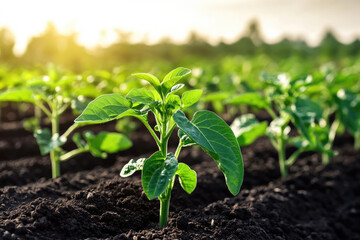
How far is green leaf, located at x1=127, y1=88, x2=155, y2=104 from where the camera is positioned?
1965 mm

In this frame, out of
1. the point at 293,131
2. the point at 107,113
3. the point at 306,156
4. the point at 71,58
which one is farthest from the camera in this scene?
the point at 71,58

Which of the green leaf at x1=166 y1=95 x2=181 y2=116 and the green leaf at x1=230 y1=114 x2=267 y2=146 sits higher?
the green leaf at x1=166 y1=95 x2=181 y2=116

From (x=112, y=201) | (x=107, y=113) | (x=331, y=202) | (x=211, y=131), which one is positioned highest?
(x=107, y=113)

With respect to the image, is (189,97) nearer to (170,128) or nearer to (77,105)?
(170,128)

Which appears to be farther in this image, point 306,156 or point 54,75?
point 306,156

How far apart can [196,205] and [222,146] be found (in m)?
1.10

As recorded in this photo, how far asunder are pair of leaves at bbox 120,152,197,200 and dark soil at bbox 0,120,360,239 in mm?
318

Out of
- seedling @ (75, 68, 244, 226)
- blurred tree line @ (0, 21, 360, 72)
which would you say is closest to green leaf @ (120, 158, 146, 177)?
seedling @ (75, 68, 244, 226)

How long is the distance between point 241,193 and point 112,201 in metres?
1.12

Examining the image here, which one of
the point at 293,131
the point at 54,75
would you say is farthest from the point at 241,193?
the point at 293,131

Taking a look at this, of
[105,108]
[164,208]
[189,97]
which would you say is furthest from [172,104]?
[164,208]

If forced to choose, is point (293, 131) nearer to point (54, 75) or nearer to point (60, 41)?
point (54, 75)

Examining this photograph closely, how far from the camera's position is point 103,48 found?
23578 mm

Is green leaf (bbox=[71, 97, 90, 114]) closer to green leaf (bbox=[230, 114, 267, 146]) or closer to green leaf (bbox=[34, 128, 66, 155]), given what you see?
green leaf (bbox=[34, 128, 66, 155])
